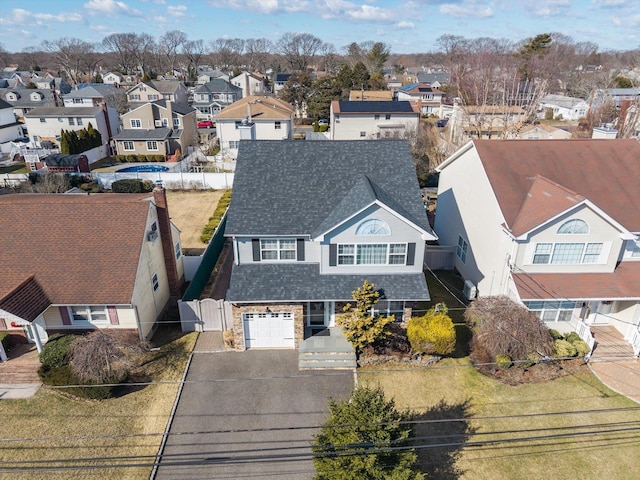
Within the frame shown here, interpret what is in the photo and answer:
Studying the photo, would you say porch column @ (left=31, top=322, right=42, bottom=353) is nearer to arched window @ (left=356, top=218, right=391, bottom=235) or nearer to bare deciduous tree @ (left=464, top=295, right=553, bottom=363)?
arched window @ (left=356, top=218, right=391, bottom=235)

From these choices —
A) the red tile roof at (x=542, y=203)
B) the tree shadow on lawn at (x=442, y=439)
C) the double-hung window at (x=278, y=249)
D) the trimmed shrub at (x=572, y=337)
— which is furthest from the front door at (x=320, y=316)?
the trimmed shrub at (x=572, y=337)

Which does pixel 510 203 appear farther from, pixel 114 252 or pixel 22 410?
pixel 22 410

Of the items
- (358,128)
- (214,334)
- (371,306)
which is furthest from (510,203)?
(358,128)

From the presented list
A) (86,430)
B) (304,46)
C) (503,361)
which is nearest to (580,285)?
(503,361)

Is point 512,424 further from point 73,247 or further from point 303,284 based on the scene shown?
point 73,247

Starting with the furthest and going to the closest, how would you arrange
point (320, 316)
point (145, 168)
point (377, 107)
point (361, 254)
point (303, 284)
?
point (377, 107) < point (145, 168) < point (320, 316) < point (361, 254) < point (303, 284)

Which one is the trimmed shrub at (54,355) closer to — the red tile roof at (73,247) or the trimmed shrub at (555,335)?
the red tile roof at (73,247)

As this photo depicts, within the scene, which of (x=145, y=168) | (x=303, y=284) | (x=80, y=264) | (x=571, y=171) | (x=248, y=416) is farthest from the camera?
(x=145, y=168)
